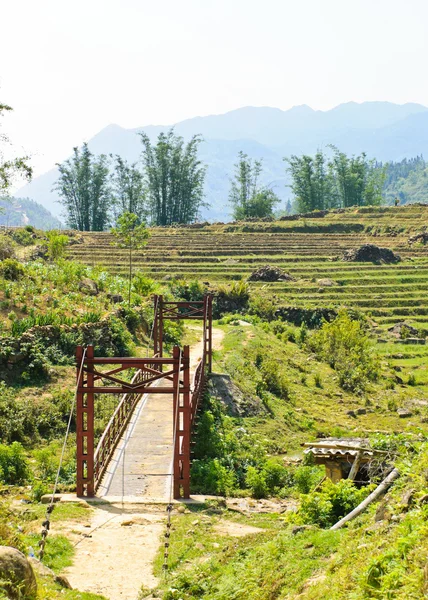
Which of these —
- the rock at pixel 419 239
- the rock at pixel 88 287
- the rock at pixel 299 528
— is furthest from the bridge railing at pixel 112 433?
the rock at pixel 419 239

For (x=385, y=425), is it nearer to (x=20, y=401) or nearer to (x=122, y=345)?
(x=122, y=345)

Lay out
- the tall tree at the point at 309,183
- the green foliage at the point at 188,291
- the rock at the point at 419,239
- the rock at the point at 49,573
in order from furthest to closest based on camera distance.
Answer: the tall tree at the point at 309,183, the rock at the point at 419,239, the green foliage at the point at 188,291, the rock at the point at 49,573

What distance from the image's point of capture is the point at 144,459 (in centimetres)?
1720

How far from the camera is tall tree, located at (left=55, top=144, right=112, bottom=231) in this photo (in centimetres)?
9069

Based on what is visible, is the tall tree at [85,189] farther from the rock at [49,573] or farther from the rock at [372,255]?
the rock at [49,573]

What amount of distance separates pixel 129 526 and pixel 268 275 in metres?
42.1

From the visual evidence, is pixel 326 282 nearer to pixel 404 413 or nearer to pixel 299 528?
pixel 404 413

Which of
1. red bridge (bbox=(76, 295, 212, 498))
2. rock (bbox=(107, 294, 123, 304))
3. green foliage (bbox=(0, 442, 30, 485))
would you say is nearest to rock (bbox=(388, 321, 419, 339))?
rock (bbox=(107, 294, 123, 304))

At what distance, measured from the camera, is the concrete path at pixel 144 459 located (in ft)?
50.6

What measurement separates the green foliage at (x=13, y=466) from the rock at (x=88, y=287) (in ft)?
49.2

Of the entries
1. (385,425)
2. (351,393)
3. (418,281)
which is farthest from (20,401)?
(418,281)

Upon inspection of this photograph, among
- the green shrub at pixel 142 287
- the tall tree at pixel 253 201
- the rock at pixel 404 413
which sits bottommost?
the rock at pixel 404 413

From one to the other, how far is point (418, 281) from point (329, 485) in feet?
151

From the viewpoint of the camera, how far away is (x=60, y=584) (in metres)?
9.84
